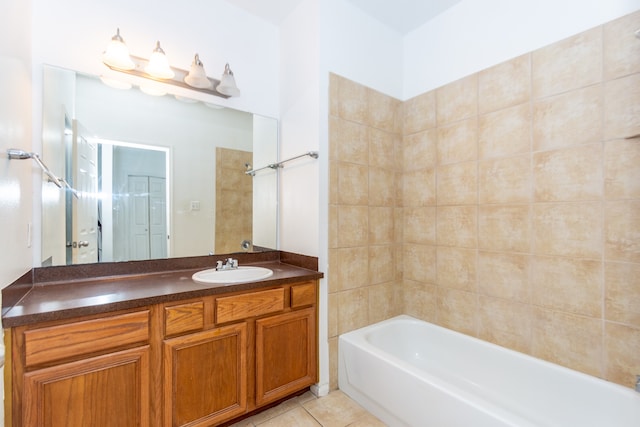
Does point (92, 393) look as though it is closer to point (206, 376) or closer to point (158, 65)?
point (206, 376)

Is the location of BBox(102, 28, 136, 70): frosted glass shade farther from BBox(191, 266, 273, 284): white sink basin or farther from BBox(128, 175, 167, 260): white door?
BBox(191, 266, 273, 284): white sink basin

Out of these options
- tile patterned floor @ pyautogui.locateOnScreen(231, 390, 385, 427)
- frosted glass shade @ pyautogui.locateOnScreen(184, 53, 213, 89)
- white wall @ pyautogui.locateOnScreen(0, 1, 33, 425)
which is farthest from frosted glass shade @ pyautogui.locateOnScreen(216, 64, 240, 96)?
tile patterned floor @ pyautogui.locateOnScreen(231, 390, 385, 427)

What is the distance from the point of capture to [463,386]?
180 centimetres

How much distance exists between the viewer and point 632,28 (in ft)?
4.38

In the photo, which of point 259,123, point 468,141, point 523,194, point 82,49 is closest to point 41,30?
point 82,49

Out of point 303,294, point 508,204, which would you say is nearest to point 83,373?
point 303,294

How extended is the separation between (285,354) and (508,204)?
5.34 feet

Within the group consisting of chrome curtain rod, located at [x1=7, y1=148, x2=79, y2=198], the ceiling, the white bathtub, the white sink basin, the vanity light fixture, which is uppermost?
the ceiling

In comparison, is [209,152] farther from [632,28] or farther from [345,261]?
[632,28]

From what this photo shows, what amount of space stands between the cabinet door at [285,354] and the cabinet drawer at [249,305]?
7cm

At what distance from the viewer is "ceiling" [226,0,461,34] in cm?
203

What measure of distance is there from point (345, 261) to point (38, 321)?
153 centimetres

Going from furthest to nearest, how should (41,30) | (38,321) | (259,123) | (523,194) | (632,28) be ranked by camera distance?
(259,123), (523,194), (41,30), (632,28), (38,321)

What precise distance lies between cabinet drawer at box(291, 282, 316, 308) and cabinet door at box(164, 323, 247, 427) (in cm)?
33
